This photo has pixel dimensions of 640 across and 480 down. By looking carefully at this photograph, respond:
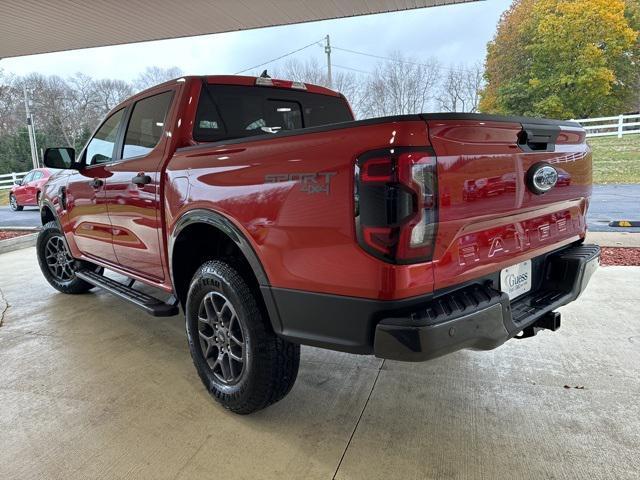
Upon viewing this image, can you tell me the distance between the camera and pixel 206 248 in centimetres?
267

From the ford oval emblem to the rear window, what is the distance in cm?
184

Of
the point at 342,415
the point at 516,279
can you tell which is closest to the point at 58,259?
the point at 342,415

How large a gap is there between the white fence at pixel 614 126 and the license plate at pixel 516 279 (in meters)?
16.1

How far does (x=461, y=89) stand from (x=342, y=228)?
15.2 m

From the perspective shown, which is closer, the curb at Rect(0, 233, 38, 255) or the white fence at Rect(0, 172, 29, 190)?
the curb at Rect(0, 233, 38, 255)

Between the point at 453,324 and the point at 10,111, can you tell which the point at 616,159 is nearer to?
the point at 453,324

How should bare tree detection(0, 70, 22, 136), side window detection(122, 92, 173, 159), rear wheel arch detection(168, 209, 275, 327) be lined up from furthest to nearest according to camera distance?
bare tree detection(0, 70, 22, 136), side window detection(122, 92, 173, 159), rear wheel arch detection(168, 209, 275, 327)

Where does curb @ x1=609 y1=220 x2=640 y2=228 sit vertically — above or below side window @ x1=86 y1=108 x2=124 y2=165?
below

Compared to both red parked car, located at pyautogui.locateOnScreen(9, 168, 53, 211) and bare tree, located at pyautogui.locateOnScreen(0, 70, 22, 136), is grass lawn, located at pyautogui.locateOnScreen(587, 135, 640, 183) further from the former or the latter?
bare tree, located at pyautogui.locateOnScreen(0, 70, 22, 136)

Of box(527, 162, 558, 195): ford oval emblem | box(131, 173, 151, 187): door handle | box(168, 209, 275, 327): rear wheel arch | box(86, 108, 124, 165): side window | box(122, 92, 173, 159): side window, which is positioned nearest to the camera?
box(527, 162, 558, 195): ford oval emblem

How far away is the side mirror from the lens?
12.3ft

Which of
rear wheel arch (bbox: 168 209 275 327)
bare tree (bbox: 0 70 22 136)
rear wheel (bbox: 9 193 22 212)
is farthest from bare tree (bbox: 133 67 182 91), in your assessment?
rear wheel arch (bbox: 168 209 275 327)

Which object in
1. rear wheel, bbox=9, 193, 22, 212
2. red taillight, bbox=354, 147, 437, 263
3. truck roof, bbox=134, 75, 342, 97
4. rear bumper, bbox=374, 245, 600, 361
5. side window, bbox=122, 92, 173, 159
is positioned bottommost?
rear wheel, bbox=9, 193, 22, 212

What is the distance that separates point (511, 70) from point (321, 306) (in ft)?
64.9
